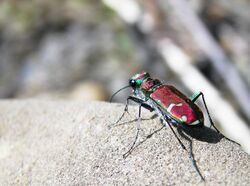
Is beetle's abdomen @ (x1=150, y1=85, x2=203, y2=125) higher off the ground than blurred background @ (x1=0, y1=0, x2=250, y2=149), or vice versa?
beetle's abdomen @ (x1=150, y1=85, x2=203, y2=125)

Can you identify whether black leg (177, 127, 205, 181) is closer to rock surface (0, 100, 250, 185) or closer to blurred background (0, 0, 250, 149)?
rock surface (0, 100, 250, 185)

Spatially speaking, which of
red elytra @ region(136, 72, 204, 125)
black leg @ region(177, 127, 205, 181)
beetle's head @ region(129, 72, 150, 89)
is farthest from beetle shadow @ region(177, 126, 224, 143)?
beetle's head @ region(129, 72, 150, 89)

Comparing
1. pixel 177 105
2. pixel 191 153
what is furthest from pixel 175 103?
pixel 191 153

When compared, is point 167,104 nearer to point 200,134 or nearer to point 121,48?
point 200,134

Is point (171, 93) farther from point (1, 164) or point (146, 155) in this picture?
point (1, 164)

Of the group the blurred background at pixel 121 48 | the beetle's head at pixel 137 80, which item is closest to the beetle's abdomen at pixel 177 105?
the beetle's head at pixel 137 80
